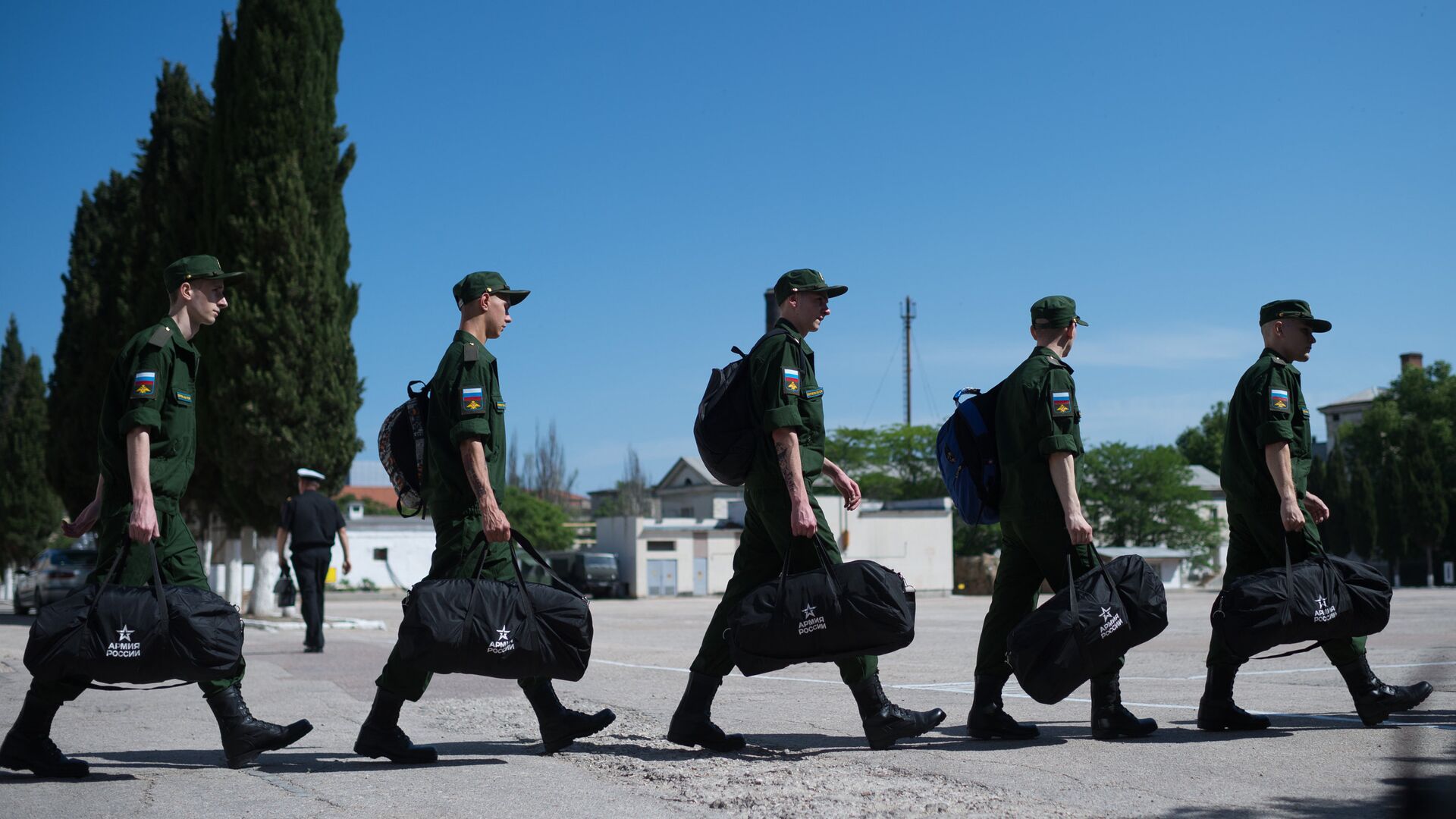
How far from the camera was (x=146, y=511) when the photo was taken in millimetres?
5109

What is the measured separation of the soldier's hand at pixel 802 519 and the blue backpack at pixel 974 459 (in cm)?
104

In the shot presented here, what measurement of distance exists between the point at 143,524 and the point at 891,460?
72.9 metres

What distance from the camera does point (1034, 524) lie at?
605cm

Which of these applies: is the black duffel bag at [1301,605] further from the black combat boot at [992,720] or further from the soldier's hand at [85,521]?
the soldier's hand at [85,521]

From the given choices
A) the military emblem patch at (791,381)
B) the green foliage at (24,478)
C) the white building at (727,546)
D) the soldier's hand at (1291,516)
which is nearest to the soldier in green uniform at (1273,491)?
the soldier's hand at (1291,516)

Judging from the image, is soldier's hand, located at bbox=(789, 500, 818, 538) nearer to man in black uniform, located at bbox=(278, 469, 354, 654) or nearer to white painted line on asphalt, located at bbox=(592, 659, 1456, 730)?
white painted line on asphalt, located at bbox=(592, 659, 1456, 730)

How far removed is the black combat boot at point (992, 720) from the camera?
6133 millimetres

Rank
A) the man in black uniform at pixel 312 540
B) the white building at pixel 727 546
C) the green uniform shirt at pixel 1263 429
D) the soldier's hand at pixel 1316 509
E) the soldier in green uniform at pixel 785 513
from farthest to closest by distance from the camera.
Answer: the white building at pixel 727 546 → the man in black uniform at pixel 312 540 → the soldier's hand at pixel 1316 509 → the green uniform shirt at pixel 1263 429 → the soldier in green uniform at pixel 785 513

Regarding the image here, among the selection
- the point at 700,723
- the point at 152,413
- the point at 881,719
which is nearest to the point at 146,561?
the point at 152,413

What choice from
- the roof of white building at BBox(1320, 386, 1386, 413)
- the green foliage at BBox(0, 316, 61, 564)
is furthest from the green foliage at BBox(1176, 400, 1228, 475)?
the green foliage at BBox(0, 316, 61, 564)

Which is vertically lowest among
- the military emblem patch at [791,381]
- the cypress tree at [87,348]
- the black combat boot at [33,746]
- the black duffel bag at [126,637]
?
the black combat boot at [33,746]

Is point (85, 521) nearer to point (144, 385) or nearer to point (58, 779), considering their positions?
point (144, 385)

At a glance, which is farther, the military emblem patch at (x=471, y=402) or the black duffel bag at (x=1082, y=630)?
the black duffel bag at (x=1082, y=630)

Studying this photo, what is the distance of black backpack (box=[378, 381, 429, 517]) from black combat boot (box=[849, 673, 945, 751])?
208 centimetres
